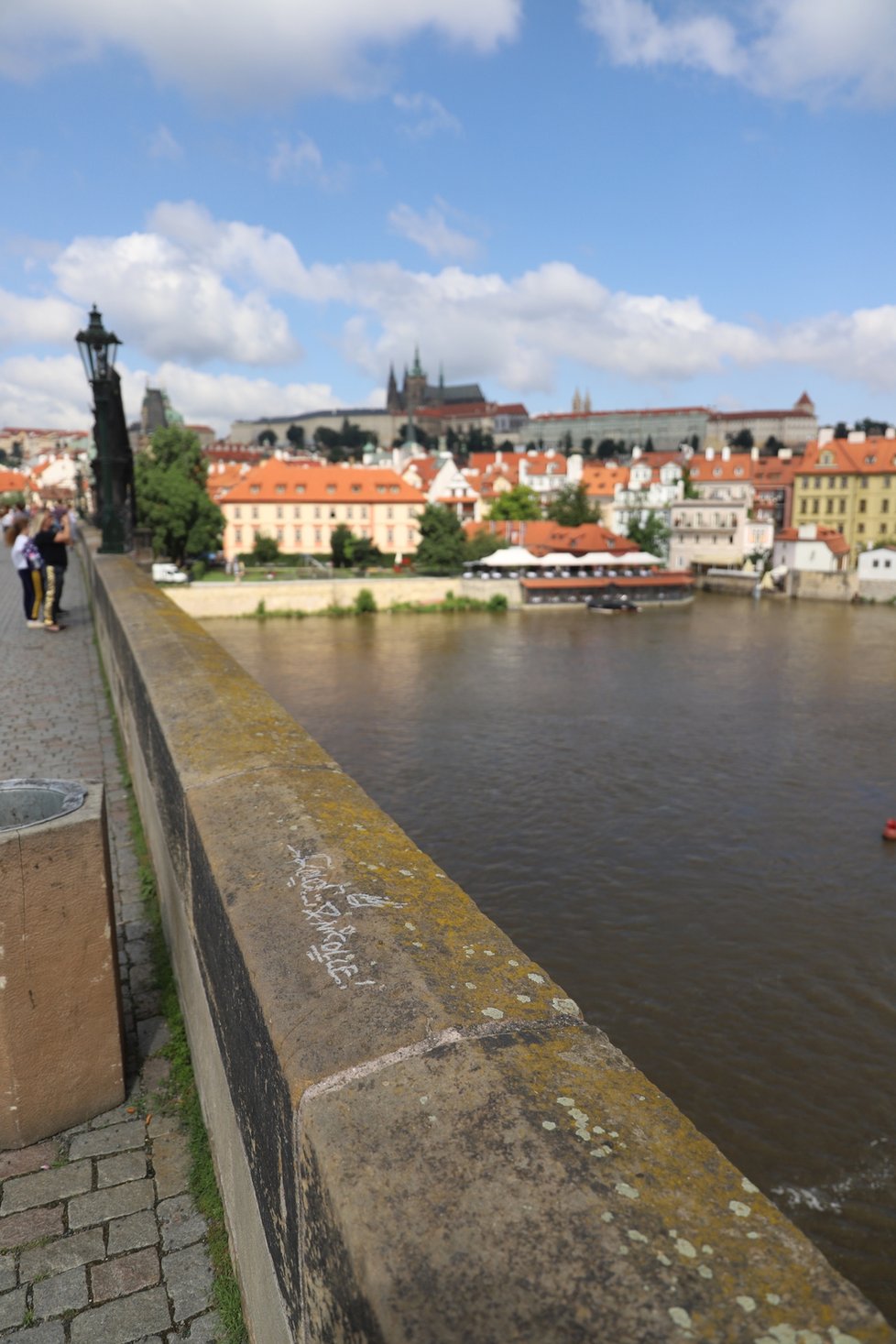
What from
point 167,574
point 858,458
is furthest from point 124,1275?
point 858,458

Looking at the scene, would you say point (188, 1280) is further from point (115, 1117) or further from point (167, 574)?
point (167, 574)

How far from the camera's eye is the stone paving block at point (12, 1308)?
262 cm

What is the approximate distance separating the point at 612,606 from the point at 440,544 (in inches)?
495

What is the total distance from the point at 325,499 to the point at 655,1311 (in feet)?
246

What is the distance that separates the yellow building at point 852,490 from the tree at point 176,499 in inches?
2130

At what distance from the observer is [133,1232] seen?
2955mm

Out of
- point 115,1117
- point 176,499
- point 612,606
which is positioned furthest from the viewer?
point 612,606

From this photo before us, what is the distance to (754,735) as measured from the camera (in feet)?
91.2

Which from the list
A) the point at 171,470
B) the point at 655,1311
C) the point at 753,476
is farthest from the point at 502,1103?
the point at 753,476

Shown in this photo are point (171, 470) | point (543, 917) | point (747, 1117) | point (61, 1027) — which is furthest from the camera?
point (171, 470)

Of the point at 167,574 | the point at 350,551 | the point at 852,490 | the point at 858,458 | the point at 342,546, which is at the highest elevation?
the point at 858,458

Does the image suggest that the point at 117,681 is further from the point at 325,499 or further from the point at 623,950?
the point at 325,499

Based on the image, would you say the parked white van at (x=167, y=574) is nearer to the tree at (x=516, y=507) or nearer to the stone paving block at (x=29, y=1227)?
the tree at (x=516, y=507)

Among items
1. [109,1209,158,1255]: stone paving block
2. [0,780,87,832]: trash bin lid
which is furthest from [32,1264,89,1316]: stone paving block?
[0,780,87,832]: trash bin lid
